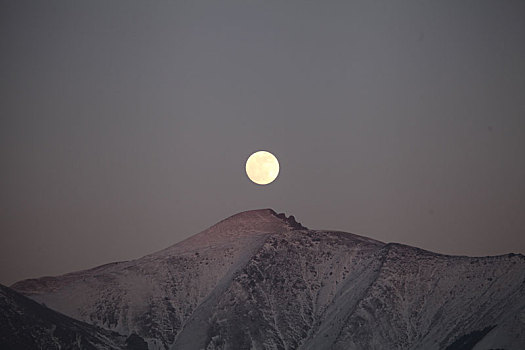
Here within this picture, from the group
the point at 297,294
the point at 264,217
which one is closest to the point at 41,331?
the point at 297,294

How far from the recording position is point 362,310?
433ft

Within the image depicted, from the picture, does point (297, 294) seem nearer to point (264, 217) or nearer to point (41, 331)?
point (264, 217)

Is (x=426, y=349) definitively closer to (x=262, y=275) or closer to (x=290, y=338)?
(x=290, y=338)

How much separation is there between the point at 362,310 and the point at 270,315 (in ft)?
65.0

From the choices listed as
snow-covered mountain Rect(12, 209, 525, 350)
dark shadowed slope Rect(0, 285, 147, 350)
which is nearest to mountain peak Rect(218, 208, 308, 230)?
snow-covered mountain Rect(12, 209, 525, 350)

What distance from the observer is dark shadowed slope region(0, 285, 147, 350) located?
378 ft

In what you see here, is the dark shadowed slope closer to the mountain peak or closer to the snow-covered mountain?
the snow-covered mountain

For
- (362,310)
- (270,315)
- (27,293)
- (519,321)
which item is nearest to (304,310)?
(270,315)

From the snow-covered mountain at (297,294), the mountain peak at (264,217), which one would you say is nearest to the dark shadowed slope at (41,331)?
the snow-covered mountain at (297,294)

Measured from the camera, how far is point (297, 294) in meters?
148

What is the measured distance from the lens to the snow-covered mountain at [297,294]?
125m

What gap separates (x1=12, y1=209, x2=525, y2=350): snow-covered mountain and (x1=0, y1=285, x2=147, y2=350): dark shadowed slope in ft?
34.9

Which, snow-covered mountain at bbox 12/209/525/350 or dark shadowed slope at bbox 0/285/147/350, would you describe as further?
snow-covered mountain at bbox 12/209/525/350

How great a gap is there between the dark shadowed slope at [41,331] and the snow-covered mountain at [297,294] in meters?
10.7
